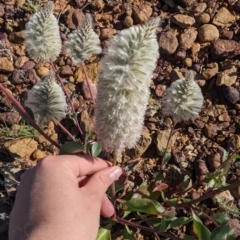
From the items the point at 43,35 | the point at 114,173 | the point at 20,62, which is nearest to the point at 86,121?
the point at 20,62

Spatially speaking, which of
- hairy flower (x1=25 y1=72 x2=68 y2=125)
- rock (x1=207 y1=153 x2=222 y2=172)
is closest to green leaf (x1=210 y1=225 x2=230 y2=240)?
A: rock (x1=207 y1=153 x2=222 y2=172)

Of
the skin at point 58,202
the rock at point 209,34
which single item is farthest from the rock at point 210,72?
the skin at point 58,202

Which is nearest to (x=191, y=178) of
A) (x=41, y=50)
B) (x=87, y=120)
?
(x=87, y=120)

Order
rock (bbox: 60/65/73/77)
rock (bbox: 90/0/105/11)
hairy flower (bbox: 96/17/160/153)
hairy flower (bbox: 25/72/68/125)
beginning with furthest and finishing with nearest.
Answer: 1. rock (bbox: 90/0/105/11)
2. rock (bbox: 60/65/73/77)
3. hairy flower (bbox: 25/72/68/125)
4. hairy flower (bbox: 96/17/160/153)

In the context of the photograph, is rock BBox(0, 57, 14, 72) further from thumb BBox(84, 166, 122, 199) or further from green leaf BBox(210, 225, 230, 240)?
green leaf BBox(210, 225, 230, 240)

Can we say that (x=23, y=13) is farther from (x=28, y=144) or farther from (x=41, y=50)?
(x=41, y=50)

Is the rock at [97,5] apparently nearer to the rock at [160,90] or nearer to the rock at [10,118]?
the rock at [160,90]

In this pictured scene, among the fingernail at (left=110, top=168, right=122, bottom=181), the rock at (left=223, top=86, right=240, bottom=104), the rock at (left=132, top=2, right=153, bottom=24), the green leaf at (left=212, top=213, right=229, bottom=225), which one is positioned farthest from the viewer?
the rock at (left=132, top=2, right=153, bottom=24)
